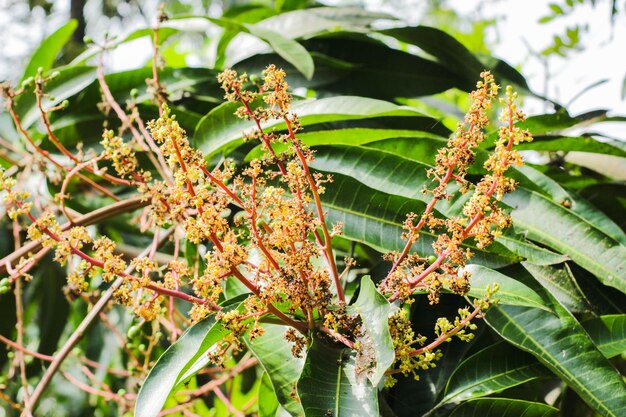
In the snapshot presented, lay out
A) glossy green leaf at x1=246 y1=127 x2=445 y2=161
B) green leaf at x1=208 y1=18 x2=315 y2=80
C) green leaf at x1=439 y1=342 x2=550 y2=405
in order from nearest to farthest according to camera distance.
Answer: green leaf at x1=439 y1=342 x2=550 y2=405 → glossy green leaf at x1=246 y1=127 x2=445 y2=161 → green leaf at x1=208 y1=18 x2=315 y2=80

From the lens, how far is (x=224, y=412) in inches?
70.8

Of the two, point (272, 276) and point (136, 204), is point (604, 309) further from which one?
point (136, 204)

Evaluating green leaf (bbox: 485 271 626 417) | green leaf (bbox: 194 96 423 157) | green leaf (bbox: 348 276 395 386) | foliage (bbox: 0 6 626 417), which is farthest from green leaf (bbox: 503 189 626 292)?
green leaf (bbox: 348 276 395 386)

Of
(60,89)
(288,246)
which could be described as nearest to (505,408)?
(288,246)

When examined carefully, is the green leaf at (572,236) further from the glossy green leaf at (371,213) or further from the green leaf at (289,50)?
the green leaf at (289,50)

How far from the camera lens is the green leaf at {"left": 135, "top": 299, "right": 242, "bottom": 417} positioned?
80 cm

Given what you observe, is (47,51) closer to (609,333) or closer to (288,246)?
(288,246)

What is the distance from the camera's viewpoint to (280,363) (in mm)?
910

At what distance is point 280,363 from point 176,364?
14 cm

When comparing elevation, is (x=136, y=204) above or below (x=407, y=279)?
above

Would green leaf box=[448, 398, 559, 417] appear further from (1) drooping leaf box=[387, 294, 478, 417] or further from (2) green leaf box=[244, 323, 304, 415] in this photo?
(2) green leaf box=[244, 323, 304, 415]

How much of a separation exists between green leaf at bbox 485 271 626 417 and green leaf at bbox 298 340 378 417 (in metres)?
0.22

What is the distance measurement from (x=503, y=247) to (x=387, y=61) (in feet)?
2.68

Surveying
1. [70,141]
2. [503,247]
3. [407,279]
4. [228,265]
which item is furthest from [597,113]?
[70,141]
